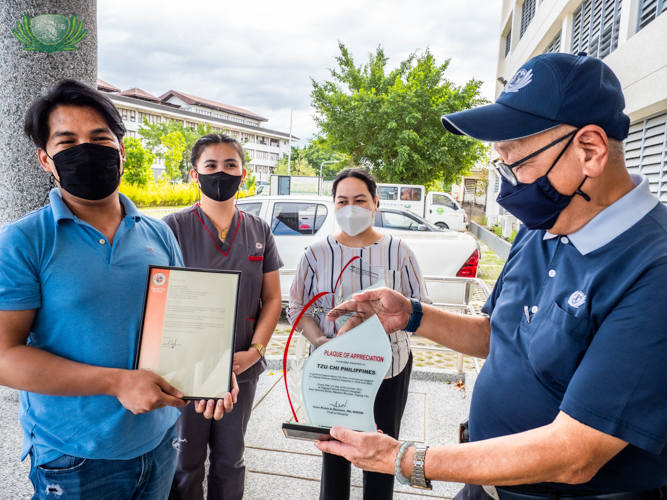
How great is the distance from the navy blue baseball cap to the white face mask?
1168mm

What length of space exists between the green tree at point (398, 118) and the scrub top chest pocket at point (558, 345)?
1752 cm

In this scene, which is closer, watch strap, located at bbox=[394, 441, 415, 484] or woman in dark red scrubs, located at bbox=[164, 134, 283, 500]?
watch strap, located at bbox=[394, 441, 415, 484]

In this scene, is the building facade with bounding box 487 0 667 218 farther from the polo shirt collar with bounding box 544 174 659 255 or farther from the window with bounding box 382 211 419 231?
the window with bounding box 382 211 419 231

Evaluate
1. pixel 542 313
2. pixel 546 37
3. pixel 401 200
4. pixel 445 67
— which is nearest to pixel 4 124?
pixel 542 313

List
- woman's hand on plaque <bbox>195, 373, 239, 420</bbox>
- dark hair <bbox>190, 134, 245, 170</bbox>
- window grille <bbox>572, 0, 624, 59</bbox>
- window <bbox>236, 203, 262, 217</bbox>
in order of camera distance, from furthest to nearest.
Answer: window grille <bbox>572, 0, 624, 59</bbox> < window <bbox>236, 203, 262, 217</bbox> < dark hair <bbox>190, 134, 245, 170</bbox> < woman's hand on plaque <bbox>195, 373, 239, 420</bbox>

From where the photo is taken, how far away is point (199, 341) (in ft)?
4.35

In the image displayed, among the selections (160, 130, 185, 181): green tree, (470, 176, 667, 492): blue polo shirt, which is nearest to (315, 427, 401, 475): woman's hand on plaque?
(470, 176, 667, 492): blue polo shirt

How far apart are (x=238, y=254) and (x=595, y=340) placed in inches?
66.1

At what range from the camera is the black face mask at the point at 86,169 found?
1.39 metres

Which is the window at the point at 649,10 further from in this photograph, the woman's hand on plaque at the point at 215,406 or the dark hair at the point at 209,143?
the woman's hand on plaque at the point at 215,406

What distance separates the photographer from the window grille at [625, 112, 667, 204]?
5.55m
